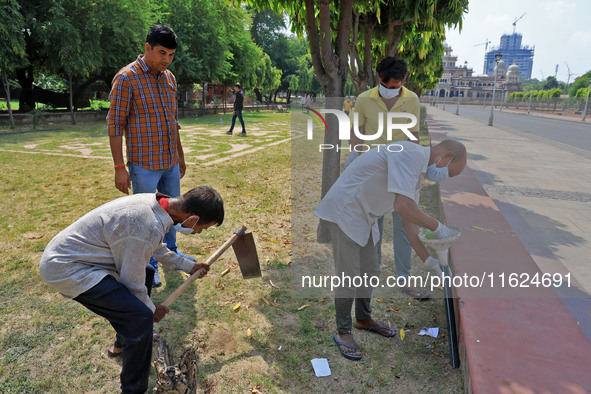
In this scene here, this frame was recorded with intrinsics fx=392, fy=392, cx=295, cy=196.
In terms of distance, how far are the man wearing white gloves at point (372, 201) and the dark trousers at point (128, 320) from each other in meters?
1.28

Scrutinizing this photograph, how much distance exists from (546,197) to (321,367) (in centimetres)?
605

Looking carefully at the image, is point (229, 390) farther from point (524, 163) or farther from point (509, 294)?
point (524, 163)

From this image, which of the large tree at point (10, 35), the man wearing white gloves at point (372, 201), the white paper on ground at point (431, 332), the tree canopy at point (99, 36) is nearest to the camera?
the man wearing white gloves at point (372, 201)

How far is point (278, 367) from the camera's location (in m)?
2.67

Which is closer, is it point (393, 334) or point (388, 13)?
point (393, 334)

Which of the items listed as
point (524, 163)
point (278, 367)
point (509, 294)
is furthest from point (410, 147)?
point (524, 163)

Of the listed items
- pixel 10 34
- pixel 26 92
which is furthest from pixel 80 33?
pixel 26 92

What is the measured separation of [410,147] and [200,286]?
2307mm

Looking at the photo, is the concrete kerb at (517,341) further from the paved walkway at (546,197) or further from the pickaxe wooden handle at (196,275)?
the pickaxe wooden handle at (196,275)

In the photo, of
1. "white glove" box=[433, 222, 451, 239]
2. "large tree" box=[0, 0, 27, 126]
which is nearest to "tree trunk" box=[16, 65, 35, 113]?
"large tree" box=[0, 0, 27, 126]

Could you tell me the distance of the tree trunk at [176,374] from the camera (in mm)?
2197

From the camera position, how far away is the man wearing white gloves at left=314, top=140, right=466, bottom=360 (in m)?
2.36

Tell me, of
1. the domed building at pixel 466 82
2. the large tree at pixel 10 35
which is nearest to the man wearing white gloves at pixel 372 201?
the large tree at pixel 10 35

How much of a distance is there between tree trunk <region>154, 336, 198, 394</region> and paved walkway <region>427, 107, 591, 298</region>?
3.45m
